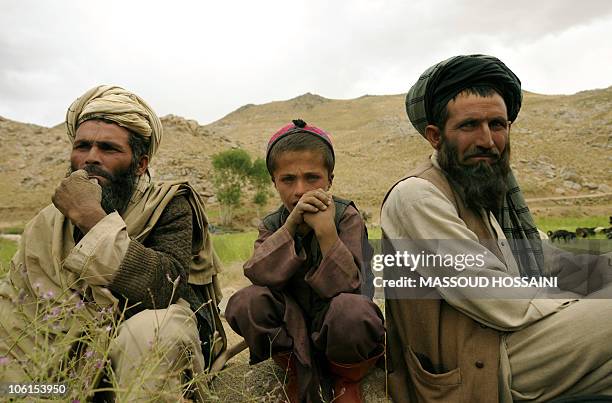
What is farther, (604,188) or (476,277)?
(604,188)

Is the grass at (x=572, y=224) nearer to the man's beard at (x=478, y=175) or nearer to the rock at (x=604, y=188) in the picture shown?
the man's beard at (x=478, y=175)

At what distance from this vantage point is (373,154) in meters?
42.0

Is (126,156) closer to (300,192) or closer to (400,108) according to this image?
(300,192)

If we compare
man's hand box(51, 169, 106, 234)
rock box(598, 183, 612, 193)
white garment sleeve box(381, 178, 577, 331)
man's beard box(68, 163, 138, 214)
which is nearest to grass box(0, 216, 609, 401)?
man's hand box(51, 169, 106, 234)

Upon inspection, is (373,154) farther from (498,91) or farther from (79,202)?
(79,202)

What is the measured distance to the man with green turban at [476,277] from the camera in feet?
5.48

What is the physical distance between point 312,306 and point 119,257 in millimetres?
831

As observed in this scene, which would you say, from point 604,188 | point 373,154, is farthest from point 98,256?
point 373,154

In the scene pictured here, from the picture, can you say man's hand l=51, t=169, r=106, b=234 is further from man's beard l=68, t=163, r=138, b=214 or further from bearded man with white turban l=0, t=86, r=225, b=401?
man's beard l=68, t=163, r=138, b=214

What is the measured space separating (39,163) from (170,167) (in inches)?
489

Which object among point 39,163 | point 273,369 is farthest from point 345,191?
point 273,369

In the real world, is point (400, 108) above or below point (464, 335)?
above

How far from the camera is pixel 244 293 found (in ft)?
6.38

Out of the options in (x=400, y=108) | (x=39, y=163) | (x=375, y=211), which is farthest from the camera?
(x=400, y=108)
